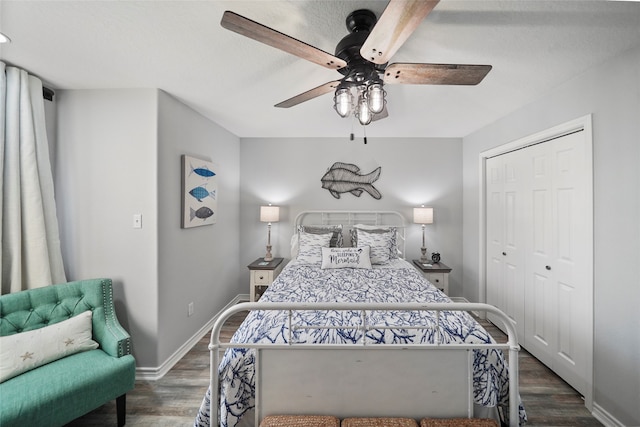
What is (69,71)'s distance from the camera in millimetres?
1898

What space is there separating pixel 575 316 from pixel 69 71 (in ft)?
13.6

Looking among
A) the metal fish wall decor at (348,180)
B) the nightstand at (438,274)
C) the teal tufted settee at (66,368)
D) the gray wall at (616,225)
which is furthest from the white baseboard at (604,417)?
the teal tufted settee at (66,368)

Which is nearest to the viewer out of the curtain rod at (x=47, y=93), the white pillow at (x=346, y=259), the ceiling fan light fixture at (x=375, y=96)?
the ceiling fan light fixture at (x=375, y=96)

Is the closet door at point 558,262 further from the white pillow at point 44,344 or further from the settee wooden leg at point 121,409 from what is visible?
the white pillow at point 44,344

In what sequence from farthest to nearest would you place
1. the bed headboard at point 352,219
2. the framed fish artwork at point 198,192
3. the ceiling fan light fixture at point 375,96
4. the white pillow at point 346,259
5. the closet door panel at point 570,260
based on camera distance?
the bed headboard at point 352,219
the white pillow at point 346,259
the framed fish artwork at point 198,192
the closet door panel at point 570,260
the ceiling fan light fixture at point 375,96

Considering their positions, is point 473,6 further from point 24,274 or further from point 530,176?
point 24,274

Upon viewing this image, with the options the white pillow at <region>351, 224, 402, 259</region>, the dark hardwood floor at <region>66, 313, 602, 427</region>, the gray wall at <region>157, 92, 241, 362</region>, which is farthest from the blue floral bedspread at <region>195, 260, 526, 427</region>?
the white pillow at <region>351, 224, 402, 259</region>

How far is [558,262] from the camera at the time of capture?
219 cm

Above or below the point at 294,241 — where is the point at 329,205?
above

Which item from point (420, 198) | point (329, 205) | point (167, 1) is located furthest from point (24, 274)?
point (420, 198)

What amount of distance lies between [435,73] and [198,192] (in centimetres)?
234

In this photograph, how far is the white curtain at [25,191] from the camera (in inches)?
70.6

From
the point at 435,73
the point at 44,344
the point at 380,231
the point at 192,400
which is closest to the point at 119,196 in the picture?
A: the point at 44,344

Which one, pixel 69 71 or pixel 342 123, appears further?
pixel 342 123
